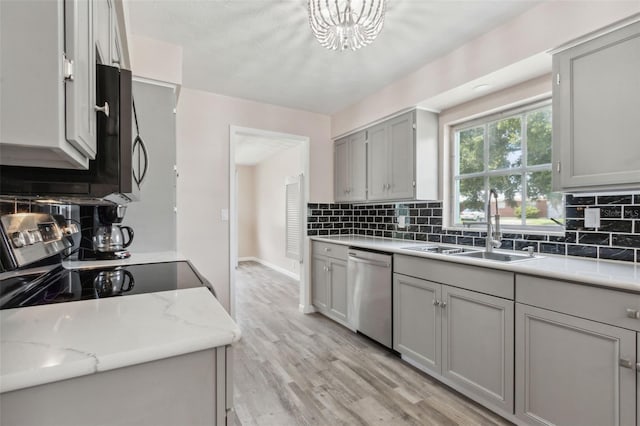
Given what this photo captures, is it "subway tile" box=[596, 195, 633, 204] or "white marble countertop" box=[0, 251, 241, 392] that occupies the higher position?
"subway tile" box=[596, 195, 633, 204]

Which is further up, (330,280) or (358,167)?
(358,167)

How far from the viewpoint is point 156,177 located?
2.28m

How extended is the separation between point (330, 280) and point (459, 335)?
163cm

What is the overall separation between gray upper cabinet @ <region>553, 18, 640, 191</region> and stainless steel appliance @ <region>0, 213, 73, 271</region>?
254 cm

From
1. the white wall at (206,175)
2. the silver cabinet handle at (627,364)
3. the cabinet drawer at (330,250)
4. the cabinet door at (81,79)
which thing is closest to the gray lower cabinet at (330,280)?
the cabinet drawer at (330,250)

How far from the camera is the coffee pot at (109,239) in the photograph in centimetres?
193

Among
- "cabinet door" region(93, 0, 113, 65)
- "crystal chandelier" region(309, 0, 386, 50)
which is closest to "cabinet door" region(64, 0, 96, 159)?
"cabinet door" region(93, 0, 113, 65)

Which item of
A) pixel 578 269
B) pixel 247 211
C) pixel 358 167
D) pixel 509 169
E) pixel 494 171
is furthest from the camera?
pixel 247 211

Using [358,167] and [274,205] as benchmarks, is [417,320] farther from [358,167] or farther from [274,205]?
[274,205]

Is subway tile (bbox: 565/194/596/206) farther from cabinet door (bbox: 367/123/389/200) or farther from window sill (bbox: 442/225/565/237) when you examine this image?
cabinet door (bbox: 367/123/389/200)

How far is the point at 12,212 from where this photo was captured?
1.06 metres

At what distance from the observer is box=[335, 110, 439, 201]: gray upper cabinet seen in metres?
2.88

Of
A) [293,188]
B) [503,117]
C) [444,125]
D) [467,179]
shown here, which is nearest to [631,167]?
[503,117]

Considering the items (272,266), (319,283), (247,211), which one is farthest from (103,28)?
(247,211)
